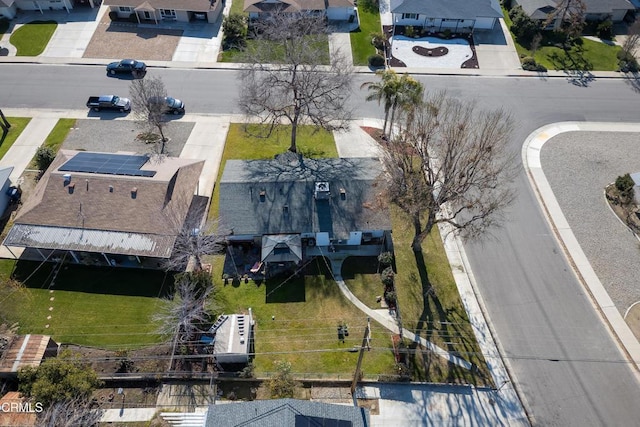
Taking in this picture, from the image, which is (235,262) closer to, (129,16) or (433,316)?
(433,316)

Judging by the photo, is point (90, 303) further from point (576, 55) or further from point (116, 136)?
point (576, 55)

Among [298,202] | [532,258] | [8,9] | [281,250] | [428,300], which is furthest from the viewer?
[8,9]

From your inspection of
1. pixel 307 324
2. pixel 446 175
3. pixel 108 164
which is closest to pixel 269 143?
pixel 108 164

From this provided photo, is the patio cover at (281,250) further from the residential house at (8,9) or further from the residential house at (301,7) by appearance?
the residential house at (8,9)

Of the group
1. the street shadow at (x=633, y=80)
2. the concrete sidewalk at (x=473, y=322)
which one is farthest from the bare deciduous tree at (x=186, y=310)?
the street shadow at (x=633, y=80)

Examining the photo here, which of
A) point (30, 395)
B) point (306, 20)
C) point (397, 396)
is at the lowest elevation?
point (397, 396)

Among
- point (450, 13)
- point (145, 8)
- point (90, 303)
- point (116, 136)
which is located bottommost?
point (90, 303)

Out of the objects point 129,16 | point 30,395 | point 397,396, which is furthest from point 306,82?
point 129,16
